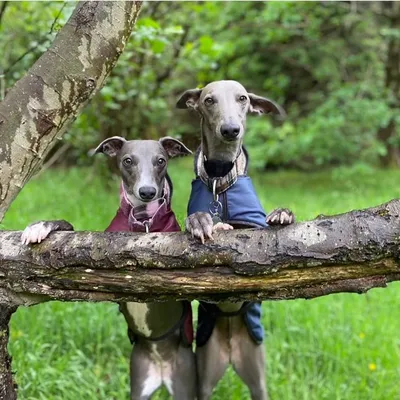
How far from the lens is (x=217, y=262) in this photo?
1.97 meters

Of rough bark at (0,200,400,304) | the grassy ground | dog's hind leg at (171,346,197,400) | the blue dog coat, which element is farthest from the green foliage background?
rough bark at (0,200,400,304)

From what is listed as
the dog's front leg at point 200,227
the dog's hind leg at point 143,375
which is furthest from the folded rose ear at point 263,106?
the dog's hind leg at point 143,375

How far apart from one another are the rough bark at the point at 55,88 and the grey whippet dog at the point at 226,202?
0.59 m

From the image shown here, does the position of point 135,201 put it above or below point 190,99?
below

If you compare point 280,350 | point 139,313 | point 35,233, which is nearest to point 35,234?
point 35,233

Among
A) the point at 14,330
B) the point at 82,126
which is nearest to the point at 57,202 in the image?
the point at 82,126

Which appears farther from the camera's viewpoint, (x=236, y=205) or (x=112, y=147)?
(x=112, y=147)

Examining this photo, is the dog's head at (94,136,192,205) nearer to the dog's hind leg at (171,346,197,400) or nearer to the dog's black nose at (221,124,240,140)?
the dog's black nose at (221,124,240,140)

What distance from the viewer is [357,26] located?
11.1 m

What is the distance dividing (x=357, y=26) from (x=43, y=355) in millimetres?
9696

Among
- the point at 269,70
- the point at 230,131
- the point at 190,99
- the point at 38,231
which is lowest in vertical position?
the point at 38,231

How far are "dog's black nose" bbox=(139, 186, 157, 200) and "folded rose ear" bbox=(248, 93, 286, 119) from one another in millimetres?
703

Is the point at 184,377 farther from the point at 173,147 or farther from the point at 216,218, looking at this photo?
the point at 173,147

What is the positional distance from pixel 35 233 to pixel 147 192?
0.65 m
